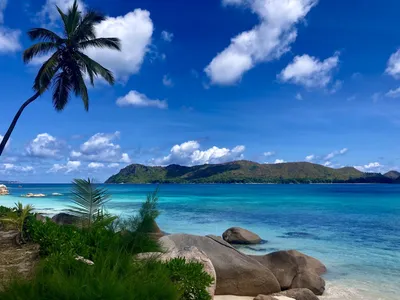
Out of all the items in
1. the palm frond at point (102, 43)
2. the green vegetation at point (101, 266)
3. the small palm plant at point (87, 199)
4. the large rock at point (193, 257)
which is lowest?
the large rock at point (193, 257)

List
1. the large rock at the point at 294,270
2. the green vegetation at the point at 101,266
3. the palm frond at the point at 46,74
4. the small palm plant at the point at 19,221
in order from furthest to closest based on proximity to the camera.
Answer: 1. the palm frond at the point at 46,74
2. the large rock at the point at 294,270
3. the small palm plant at the point at 19,221
4. the green vegetation at the point at 101,266

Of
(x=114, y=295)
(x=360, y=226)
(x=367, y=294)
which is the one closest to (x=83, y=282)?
(x=114, y=295)

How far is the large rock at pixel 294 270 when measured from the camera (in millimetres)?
10484

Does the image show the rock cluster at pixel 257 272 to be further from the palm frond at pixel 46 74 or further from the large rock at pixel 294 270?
the palm frond at pixel 46 74

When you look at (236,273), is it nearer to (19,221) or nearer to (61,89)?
(19,221)

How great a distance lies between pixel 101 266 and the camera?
4.59 m

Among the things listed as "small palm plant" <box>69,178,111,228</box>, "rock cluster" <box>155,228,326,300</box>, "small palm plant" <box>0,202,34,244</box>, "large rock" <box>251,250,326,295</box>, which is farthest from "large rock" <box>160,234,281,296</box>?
"small palm plant" <box>0,202,34,244</box>

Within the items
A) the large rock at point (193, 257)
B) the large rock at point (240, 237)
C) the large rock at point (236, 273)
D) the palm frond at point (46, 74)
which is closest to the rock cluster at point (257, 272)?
the large rock at point (236, 273)

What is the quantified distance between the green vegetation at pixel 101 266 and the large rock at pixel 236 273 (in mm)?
2485

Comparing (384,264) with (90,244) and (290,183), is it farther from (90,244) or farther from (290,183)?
(290,183)

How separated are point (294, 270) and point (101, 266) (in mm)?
8214

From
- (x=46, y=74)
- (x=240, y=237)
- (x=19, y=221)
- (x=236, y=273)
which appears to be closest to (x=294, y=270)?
(x=236, y=273)

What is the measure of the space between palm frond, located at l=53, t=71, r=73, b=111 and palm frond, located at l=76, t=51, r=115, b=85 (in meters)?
1.58

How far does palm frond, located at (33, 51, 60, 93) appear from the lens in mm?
22459
